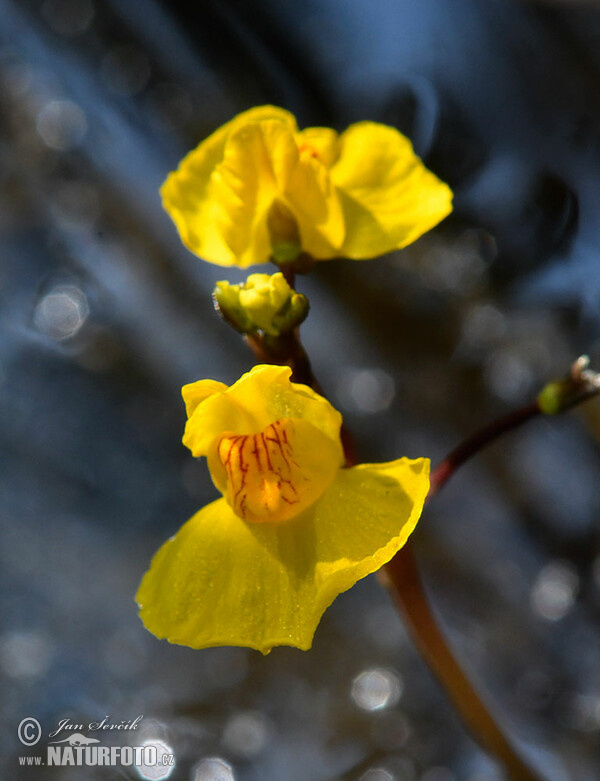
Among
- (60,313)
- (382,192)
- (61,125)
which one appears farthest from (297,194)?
(61,125)

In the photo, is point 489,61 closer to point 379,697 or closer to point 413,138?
point 413,138

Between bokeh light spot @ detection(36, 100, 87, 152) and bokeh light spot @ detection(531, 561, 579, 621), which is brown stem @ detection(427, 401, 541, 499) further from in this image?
bokeh light spot @ detection(36, 100, 87, 152)

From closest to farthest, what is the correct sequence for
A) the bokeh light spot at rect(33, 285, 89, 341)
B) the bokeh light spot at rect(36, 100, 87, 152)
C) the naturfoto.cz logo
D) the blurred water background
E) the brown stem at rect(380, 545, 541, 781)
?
1. the brown stem at rect(380, 545, 541, 781)
2. the naturfoto.cz logo
3. the blurred water background
4. the bokeh light spot at rect(33, 285, 89, 341)
5. the bokeh light spot at rect(36, 100, 87, 152)

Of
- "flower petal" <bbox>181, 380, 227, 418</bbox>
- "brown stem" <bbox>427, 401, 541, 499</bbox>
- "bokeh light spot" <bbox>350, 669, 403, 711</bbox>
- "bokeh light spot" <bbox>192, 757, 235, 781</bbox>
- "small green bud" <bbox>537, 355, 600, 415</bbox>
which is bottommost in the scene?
"bokeh light spot" <bbox>350, 669, 403, 711</bbox>

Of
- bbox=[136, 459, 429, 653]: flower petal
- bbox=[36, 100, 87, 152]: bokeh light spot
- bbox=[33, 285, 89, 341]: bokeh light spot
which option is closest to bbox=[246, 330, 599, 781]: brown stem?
bbox=[136, 459, 429, 653]: flower petal

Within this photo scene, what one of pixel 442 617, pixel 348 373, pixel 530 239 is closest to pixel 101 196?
pixel 348 373

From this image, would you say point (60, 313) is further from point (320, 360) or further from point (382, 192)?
point (382, 192)

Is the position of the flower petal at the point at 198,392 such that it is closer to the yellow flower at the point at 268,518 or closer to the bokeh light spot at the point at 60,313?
the yellow flower at the point at 268,518
